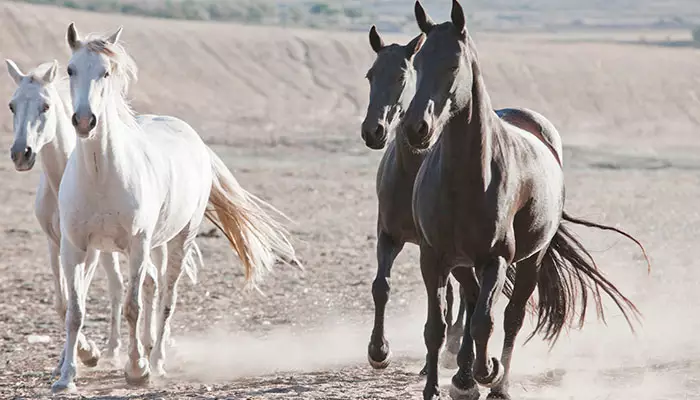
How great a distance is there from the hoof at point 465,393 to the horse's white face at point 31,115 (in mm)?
2744

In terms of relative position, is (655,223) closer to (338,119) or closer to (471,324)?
(471,324)

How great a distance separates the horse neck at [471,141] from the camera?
577 centimetres

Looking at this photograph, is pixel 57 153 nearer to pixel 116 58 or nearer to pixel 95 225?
pixel 95 225

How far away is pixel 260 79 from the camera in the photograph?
96.3ft

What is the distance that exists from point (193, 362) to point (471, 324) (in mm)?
3294

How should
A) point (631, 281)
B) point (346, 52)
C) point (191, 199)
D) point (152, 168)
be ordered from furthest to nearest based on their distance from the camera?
point (346, 52)
point (631, 281)
point (191, 199)
point (152, 168)

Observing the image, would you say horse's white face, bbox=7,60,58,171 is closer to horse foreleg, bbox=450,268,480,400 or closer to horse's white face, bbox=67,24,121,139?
horse's white face, bbox=67,24,121,139

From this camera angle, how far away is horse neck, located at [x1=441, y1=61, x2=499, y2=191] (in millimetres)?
5773

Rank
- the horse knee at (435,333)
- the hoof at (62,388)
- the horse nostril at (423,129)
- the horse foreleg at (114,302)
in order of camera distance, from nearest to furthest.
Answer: the horse nostril at (423,129) → the horse knee at (435,333) → the hoof at (62,388) → the horse foreleg at (114,302)

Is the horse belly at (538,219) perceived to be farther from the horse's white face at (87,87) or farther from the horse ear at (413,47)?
the horse's white face at (87,87)

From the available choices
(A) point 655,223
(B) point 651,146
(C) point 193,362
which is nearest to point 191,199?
(C) point 193,362

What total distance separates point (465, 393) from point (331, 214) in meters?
10.1

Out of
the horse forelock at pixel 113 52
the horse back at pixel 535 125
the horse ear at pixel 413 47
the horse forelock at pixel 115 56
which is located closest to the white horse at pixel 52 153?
the horse forelock at pixel 115 56

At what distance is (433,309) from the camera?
6.04 m
